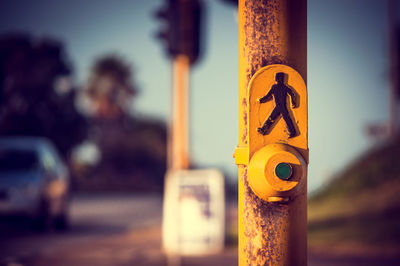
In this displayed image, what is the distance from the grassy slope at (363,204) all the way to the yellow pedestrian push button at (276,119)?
7899 mm

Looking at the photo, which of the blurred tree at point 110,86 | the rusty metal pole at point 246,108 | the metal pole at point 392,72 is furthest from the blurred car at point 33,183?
the blurred tree at point 110,86

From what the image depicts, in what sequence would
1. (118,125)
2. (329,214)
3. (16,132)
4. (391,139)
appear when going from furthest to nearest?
(118,125)
(16,132)
(391,139)
(329,214)

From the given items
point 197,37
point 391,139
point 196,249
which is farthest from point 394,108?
point 196,249

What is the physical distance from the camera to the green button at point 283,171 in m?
2.26

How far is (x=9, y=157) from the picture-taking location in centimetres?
1220

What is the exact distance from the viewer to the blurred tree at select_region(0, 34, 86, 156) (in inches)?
1708

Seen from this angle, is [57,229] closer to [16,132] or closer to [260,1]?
[260,1]

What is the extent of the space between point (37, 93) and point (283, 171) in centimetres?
4388

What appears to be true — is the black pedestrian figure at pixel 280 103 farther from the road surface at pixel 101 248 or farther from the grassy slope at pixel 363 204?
the grassy slope at pixel 363 204

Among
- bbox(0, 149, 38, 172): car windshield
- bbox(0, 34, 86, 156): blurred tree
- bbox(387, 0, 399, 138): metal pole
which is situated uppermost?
bbox(0, 34, 86, 156): blurred tree

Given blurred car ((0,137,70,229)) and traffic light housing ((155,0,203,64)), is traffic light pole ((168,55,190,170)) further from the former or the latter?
blurred car ((0,137,70,229))

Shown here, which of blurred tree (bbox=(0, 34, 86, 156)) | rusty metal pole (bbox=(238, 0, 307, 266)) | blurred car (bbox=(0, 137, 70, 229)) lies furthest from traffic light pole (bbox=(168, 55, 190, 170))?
blurred tree (bbox=(0, 34, 86, 156))

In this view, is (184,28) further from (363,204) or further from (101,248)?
(363,204)

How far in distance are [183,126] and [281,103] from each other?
24.6ft
